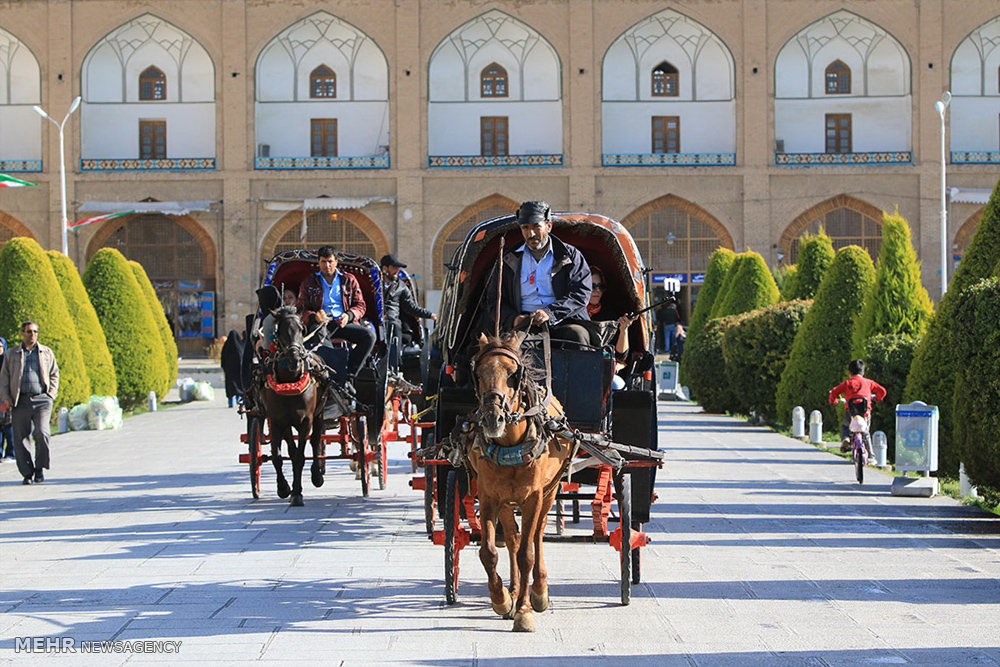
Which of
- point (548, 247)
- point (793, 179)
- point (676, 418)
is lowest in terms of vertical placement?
point (676, 418)

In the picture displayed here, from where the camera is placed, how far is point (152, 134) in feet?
134

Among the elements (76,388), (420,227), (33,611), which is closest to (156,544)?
(33,611)

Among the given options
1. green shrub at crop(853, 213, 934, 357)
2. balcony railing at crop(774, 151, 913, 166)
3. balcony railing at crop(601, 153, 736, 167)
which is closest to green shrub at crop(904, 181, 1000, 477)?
green shrub at crop(853, 213, 934, 357)

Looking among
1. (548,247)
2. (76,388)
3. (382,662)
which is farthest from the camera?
(76,388)

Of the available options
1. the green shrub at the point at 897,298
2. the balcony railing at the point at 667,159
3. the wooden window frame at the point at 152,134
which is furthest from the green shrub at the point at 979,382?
the wooden window frame at the point at 152,134

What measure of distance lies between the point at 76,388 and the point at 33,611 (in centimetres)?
1170

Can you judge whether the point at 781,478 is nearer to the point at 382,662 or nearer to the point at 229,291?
the point at 382,662

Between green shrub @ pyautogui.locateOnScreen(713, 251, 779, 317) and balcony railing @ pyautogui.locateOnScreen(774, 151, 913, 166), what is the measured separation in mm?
16818

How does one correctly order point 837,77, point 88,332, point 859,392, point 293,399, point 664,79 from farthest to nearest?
point 664,79, point 837,77, point 88,332, point 859,392, point 293,399

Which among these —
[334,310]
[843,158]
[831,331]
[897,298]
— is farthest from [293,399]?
[843,158]

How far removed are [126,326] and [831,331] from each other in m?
11.2

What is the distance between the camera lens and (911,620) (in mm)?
5617

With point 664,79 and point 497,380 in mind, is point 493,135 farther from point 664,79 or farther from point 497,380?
point 497,380

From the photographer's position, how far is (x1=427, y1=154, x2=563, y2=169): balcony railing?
39.8m
